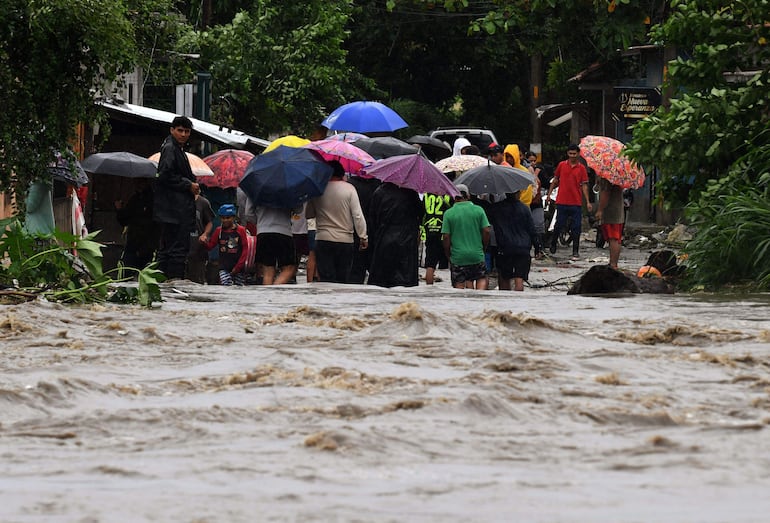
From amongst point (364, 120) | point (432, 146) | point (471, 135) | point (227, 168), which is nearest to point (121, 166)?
point (227, 168)

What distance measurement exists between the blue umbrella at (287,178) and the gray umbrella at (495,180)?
75.3 inches

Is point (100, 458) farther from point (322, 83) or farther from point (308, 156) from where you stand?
point (322, 83)

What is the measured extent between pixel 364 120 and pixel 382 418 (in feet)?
56.7

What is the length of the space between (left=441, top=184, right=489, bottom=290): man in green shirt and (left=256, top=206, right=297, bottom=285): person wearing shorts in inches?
62.9

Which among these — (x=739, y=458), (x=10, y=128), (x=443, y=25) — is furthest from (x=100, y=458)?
(x=443, y=25)

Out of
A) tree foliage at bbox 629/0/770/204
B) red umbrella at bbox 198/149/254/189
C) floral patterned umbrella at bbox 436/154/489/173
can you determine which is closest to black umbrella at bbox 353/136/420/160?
floral patterned umbrella at bbox 436/154/489/173

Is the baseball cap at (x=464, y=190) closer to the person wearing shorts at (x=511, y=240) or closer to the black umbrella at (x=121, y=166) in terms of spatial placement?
the person wearing shorts at (x=511, y=240)

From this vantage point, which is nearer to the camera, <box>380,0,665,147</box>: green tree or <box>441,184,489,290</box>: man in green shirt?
<box>441,184,489,290</box>: man in green shirt

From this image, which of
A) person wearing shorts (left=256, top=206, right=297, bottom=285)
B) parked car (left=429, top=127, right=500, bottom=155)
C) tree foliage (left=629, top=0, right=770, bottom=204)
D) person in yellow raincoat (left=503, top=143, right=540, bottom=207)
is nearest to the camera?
person wearing shorts (left=256, top=206, right=297, bottom=285)

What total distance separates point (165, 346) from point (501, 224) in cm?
809

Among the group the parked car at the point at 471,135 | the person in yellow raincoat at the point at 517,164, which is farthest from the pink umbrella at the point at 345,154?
the parked car at the point at 471,135

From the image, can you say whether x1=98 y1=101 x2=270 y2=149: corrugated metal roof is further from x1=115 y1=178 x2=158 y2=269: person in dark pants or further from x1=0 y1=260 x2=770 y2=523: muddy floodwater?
x1=0 y1=260 x2=770 y2=523: muddy floodwater

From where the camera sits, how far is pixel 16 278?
11727 millimetres

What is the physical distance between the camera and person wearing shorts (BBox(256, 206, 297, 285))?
15453 mm
